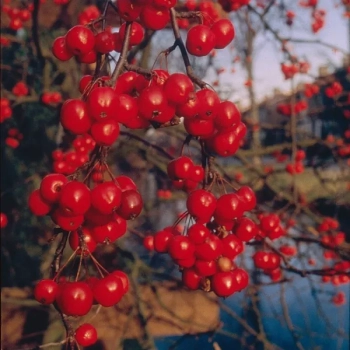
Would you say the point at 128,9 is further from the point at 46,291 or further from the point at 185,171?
the point at 46,291

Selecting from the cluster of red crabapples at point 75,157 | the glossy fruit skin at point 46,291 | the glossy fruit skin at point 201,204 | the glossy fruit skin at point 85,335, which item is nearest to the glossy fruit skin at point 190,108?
the glossy fruit skin at point 201,204

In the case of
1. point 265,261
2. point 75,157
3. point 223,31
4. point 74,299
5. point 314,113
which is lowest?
point 314,113

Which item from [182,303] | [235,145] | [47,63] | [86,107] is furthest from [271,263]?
[47,63]

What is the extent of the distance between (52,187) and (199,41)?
567 millimetres

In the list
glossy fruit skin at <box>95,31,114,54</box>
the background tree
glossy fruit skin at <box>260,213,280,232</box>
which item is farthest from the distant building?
glossy fruit skin at <box>95,31,114,54</box>

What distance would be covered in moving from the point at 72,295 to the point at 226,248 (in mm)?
489

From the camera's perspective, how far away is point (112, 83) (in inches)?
38.4

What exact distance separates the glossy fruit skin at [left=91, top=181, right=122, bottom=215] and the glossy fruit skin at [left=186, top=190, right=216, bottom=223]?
249 mm

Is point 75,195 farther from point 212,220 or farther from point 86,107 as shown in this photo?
point 212,220

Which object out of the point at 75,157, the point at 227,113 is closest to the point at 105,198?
the point at 227,113

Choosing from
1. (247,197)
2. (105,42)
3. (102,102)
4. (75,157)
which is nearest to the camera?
(102,102)

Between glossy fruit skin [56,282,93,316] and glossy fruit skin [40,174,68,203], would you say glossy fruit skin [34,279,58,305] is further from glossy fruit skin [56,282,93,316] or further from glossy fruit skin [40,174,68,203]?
glossy fruit skin [40,174,68,203]

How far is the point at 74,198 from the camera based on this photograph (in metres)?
0.99

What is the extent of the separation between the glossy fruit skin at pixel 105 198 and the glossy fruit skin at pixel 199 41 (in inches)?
17.8
